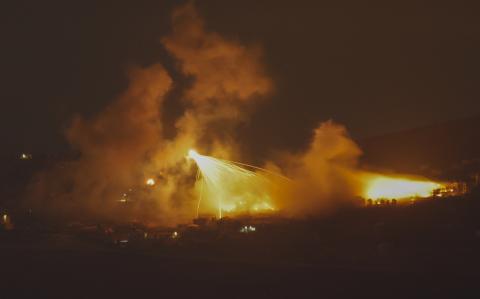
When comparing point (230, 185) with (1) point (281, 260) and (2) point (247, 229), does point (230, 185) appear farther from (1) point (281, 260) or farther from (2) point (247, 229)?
(1) point (281, 260)

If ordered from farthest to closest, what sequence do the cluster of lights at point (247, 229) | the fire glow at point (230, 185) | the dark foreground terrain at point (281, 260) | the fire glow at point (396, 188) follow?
the fire glow at point (230, 185)
the fire glow at point (396, 188)
the cluster of lights at point (247, 229)
the dark foreground terrain at point (281, 260)

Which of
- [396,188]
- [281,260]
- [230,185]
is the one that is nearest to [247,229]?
[281,260]

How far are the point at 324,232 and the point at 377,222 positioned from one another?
2.52m

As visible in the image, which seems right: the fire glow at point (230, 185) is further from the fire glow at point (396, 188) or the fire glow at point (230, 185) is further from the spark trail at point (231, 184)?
the fire glow at point (396, 188)

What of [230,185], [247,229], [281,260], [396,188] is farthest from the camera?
[230,185]

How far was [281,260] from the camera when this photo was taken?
17734 mm

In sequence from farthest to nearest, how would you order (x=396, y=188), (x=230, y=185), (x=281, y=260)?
(x=230, y=185) < (x=396, y=188) < (x=281, y=260)

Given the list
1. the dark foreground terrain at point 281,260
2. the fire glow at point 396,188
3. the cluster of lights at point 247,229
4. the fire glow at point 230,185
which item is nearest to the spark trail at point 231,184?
the fire glow at point 230,185

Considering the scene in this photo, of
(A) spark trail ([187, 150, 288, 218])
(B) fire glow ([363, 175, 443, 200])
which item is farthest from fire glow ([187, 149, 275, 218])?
(B) fire glow ([363, 175, 443, 200])

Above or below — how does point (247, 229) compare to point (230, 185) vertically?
below

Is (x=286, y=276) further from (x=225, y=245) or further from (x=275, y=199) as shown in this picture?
(x=275, y=199)

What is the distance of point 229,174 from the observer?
1313 inches

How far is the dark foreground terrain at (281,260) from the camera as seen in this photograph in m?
13.6

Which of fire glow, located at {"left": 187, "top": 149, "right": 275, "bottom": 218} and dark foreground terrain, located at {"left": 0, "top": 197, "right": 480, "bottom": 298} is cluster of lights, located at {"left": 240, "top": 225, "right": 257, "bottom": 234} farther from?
fire glow, located at {"left": 187, "top": 149, "right": 275, "bottom": 218}
